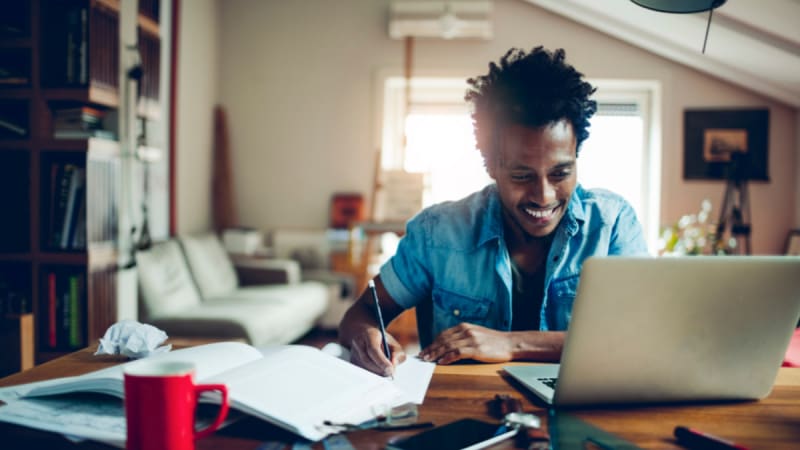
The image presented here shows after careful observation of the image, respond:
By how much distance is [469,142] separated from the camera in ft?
16.0

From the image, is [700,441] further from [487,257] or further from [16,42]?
[16,42]

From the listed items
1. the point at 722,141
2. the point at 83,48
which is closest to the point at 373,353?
the point at 83,48

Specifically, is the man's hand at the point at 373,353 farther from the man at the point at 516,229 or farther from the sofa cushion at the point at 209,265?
the sofa cushion at the point at 209,265

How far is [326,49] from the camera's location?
197 inches

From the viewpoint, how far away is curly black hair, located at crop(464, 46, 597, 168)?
1.39 m

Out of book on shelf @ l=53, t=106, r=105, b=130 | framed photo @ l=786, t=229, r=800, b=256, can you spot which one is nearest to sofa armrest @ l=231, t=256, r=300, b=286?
book on shelf @ l=53, t=106, r=105, b=130

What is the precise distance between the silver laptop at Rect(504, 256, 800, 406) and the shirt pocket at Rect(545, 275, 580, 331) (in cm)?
55

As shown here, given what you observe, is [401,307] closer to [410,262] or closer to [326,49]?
[410,262]

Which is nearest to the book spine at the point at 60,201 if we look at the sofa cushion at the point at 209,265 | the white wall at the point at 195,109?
the sofa cushion at the point at 209,265

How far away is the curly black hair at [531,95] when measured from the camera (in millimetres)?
1386

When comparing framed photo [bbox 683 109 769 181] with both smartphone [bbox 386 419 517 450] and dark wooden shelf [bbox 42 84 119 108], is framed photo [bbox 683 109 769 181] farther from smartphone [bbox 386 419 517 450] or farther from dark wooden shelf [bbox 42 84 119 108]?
smartphone [bbox 386 419 517 450]

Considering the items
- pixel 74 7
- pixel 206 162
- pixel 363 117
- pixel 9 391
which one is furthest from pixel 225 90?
pixel 9 391

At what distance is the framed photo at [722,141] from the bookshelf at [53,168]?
4.01 metres

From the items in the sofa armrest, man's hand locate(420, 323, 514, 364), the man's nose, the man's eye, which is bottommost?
the sofa armrest
